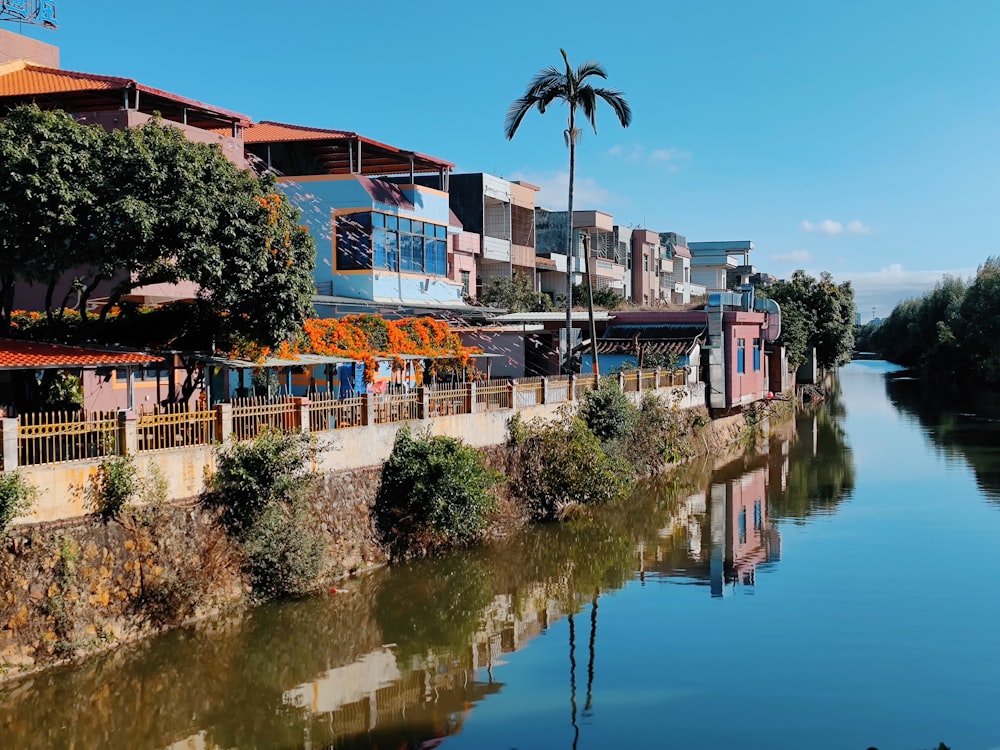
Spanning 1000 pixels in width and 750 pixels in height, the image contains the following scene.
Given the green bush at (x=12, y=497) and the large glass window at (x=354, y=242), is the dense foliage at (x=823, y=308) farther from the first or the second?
the green bush at (x=12, y=497)

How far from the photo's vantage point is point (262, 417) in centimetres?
1658

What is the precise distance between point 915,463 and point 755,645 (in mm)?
21587

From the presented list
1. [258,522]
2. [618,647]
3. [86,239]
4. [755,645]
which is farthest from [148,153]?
[755,645]

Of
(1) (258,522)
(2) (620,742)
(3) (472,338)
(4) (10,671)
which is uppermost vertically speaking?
(3) (472,338)

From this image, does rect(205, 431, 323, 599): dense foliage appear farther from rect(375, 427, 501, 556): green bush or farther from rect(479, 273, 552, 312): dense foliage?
rect(479, 273, 552, 312): dense foliage

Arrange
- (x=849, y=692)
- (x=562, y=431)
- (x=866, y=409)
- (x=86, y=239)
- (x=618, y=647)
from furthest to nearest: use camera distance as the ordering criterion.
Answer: (x=866, y=409) → (x=562, y=431) → (x=86, y=239) → (x=618, y=647) → (x=849, y=692)

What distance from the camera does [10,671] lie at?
39.3 feet

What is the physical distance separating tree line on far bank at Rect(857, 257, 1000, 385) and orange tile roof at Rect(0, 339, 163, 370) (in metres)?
62.1

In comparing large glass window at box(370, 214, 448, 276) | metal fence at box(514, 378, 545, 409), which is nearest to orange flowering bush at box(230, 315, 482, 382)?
metal fence at box(514, 378, 545, 409)

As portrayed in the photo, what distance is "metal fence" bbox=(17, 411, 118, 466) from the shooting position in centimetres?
1306

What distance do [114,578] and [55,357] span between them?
367cm

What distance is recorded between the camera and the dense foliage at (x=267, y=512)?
15.4 meters

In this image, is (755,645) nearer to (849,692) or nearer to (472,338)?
(849,692)

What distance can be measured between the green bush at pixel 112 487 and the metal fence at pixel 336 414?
415cm
